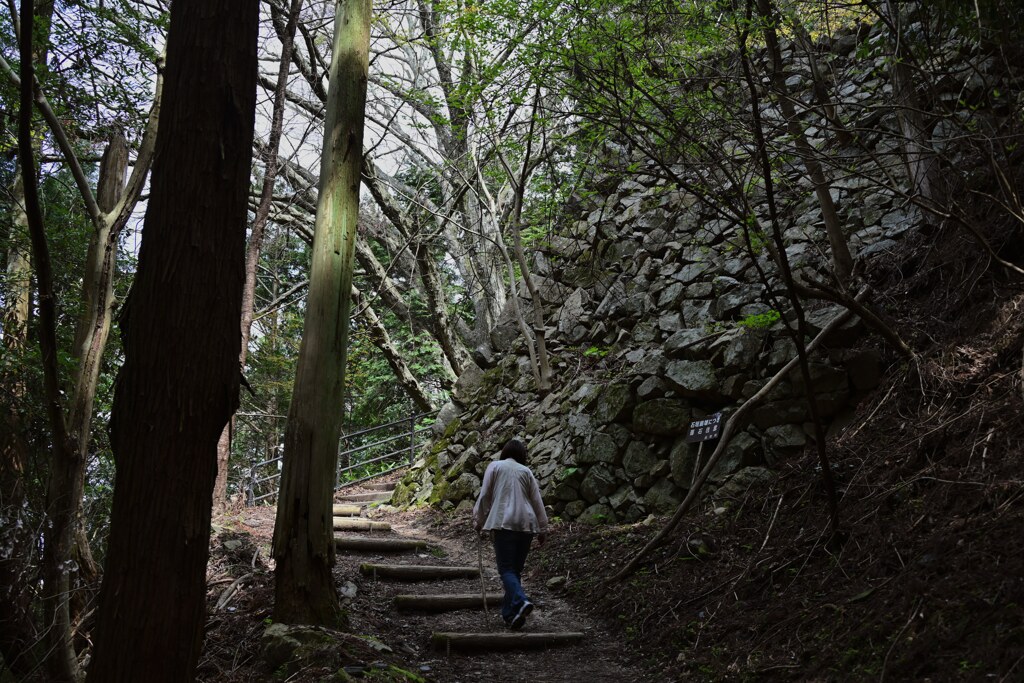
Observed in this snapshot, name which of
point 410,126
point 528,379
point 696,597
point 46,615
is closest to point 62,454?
point 46,615

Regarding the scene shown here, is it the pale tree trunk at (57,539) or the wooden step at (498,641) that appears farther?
the wooden step at (498,641)

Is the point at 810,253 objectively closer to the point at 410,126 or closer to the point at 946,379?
the point at 946,379

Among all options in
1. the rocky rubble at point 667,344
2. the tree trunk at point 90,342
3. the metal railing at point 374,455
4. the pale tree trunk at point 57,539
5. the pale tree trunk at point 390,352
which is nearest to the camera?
the pale tree trunk at point 57,539

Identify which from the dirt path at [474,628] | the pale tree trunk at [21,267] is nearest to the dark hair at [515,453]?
the dirt path at [474,628]

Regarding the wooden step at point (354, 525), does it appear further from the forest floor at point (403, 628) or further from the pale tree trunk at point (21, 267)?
the pale tree trunk at point (21, 267)

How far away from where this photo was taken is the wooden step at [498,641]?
17.0 ft

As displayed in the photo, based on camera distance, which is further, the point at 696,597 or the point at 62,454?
the point at 696,597

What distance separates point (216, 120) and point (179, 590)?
1823mm

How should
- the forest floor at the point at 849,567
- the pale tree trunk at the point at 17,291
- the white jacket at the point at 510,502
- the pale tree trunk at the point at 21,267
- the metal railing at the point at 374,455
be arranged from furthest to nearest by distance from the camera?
the metal railing at the point at 374,455, the pale tree trunk at the point at 17,291, the pale tree trunk at the point at 21,267, the white jacket at the point at 510,502, the forest floor at the point at 849,567

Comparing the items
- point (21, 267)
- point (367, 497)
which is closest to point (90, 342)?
point (21, 267)

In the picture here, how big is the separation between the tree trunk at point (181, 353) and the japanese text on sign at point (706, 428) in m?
5.21

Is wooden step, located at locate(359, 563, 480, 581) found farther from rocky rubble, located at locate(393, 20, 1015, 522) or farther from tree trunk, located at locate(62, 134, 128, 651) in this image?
tree trunk, located at locate(62, 134, 128, 651)

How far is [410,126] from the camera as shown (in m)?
14.6

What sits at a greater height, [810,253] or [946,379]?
[810,253]
